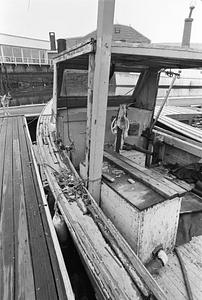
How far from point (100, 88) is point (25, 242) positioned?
64.0 inches

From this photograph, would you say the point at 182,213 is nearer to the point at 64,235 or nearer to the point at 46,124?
the point at 64,235

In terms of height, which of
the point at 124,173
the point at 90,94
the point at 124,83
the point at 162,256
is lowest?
the point at 162,256

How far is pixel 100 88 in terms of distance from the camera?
5.60 feet

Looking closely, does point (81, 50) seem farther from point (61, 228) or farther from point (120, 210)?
point (61, 228)

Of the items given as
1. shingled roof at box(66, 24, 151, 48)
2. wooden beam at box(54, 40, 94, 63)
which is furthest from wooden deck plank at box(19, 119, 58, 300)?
shingled roof at box(66, 24, 151, 48)

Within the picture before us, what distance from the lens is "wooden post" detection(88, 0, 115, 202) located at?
150 cm

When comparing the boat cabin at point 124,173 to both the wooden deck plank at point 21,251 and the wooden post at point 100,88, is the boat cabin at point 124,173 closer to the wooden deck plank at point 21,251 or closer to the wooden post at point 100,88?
the wooden post at point 100,88

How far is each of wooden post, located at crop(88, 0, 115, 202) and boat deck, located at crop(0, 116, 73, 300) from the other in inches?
28.1

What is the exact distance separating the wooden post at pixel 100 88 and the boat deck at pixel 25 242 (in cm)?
71

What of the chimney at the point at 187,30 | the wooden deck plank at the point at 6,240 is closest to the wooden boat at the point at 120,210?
the wooden deck plank at the point at 6,240

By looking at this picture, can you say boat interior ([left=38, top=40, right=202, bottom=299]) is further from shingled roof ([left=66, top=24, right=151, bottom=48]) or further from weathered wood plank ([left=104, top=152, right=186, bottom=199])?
shingled roof ([left=66, top=24, right=151, bottom=48])

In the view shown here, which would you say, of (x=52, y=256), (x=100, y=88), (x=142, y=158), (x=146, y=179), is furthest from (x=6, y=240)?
(x=142, y=158)

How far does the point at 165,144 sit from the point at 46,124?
3.12m

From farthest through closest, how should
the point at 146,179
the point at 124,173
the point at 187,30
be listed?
the point at 187,30 < the point at 124,173 < the point at 146,179
